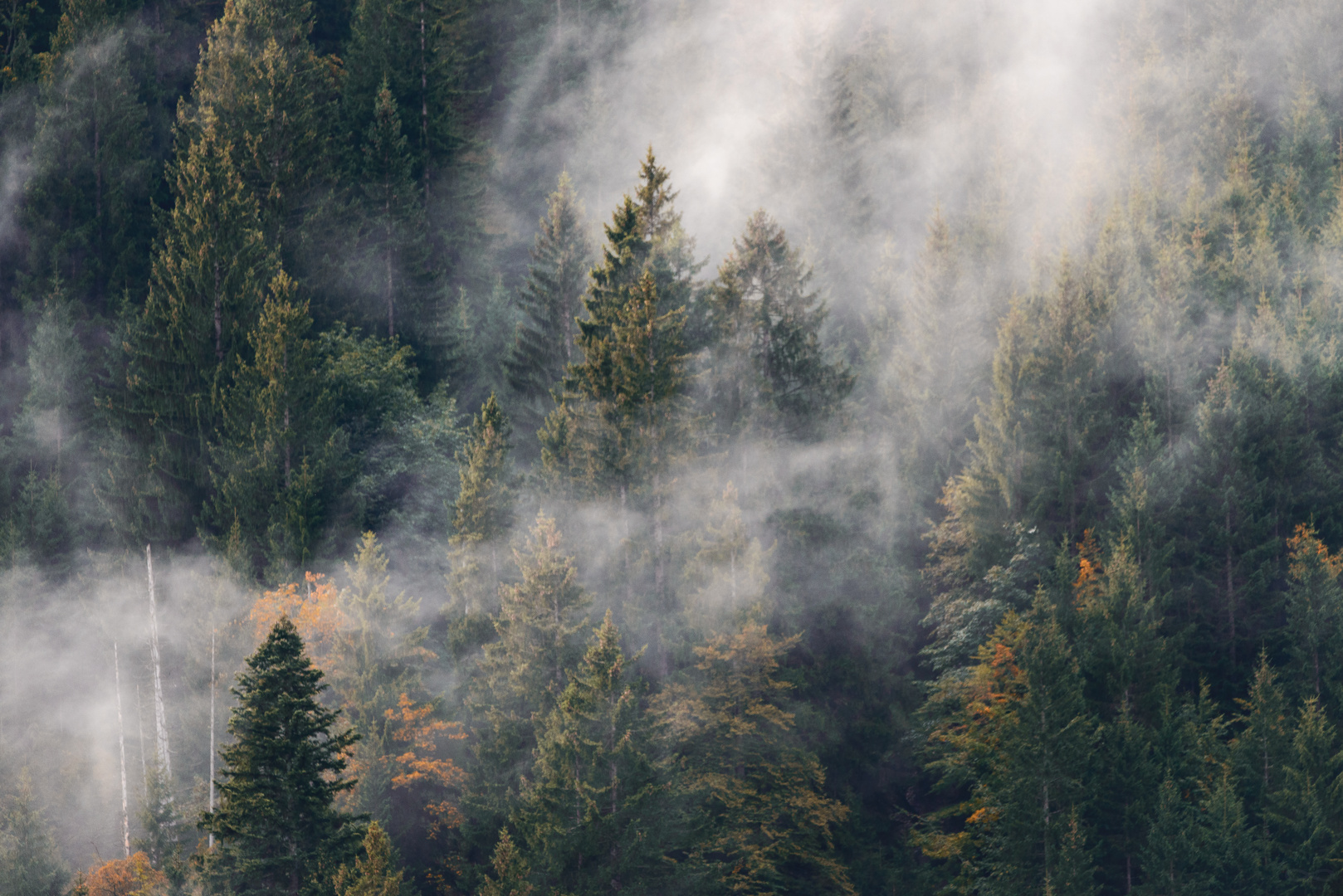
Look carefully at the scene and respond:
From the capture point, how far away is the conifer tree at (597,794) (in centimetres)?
3559

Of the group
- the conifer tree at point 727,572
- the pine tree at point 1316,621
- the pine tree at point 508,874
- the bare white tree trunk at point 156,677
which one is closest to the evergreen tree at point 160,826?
the bare white tree trunk at point 156,677

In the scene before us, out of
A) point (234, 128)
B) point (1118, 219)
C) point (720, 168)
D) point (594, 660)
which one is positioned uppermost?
point (720, 168)

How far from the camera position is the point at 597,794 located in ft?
118

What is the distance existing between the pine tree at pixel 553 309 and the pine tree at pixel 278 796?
24.4m

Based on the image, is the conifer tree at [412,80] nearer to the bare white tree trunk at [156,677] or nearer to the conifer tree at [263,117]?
the conifer tree at [263,117]

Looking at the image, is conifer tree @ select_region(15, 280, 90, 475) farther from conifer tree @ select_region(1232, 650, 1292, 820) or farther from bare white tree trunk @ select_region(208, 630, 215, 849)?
conifer tree @ select_region(1232, 650, 1292, 820)

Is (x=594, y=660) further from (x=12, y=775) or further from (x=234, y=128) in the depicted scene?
(x=234, y=128)

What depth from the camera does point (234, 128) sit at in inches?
2099

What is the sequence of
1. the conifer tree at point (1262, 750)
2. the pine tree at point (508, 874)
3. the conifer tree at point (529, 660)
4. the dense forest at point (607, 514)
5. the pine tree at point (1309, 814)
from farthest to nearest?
the conifer tree at point (1262, 750), the pine tree at point (1309, 814), the dense forest at point (607, 514), the conifer tree at point (529, 660), the pine tree at point (508, 874)

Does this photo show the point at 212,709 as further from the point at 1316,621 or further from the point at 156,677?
the point at 1316,621

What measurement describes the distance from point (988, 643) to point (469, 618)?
55.6ft

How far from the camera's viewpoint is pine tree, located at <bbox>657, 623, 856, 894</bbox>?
4000cm

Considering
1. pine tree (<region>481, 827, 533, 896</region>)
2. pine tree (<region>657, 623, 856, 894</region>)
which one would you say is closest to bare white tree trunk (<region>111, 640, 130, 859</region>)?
pine tree (<region>481, 827, 533, 896</region>)

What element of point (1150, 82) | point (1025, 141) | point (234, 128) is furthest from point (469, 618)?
point (1150, 82)
